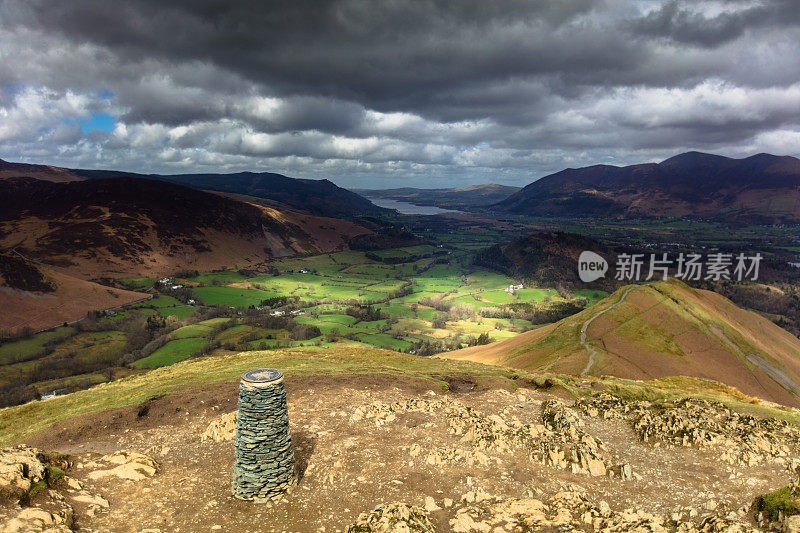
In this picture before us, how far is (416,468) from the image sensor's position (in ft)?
62.0

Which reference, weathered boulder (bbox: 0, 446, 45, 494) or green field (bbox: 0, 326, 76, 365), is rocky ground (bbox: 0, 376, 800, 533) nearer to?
weathered boulder (bbox: 0, 446, 45, 494)

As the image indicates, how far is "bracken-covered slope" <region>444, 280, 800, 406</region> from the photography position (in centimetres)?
6569

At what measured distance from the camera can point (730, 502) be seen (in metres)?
16.2

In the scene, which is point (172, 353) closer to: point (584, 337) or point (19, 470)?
point (19, 470)

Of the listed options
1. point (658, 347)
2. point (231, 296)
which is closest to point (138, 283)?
point (231, 296)

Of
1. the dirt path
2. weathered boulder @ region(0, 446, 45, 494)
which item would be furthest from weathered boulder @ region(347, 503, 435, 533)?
the dirt path

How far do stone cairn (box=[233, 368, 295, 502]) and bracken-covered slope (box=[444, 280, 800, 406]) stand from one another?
54.5 meters

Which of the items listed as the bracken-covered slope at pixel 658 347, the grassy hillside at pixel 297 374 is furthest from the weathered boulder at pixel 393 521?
the bracken-covered slope at pixel 658 347

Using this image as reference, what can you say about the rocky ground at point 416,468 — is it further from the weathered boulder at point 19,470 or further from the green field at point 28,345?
the green field at point 28,345

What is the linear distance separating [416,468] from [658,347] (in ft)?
236

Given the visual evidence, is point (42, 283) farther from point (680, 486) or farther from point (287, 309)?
point (680, 486)

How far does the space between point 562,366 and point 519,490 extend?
165 feet

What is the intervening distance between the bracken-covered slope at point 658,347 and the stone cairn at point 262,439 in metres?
54.5

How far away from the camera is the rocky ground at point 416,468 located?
14.0m
